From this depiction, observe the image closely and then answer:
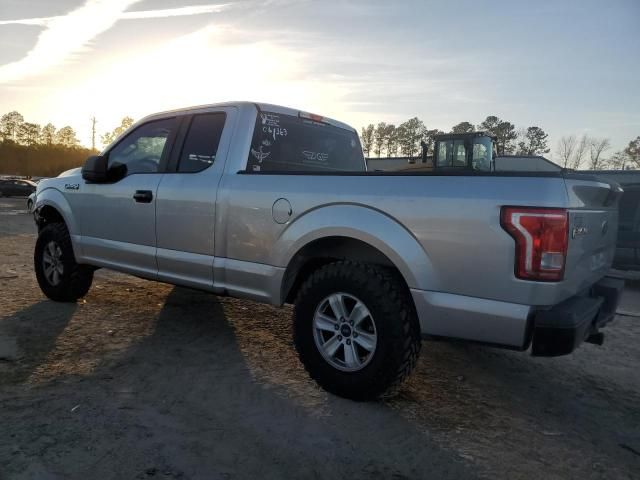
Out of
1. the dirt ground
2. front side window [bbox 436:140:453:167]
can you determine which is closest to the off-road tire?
the dirt ground

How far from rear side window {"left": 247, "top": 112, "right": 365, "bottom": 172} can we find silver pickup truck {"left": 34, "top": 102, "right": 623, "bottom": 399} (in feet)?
0.05

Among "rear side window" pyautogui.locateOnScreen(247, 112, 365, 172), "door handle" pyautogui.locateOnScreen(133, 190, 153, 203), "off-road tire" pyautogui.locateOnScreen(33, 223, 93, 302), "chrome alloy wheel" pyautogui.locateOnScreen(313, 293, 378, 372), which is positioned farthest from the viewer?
"off-road tire" pyautogui.locateOnScreen(33, 223, 93, 302)

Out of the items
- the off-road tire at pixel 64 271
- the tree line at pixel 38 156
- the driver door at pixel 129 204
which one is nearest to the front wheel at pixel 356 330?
the driver door at pixel 129 204

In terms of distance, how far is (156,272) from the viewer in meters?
4.04

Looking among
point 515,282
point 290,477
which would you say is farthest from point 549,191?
point 290,477

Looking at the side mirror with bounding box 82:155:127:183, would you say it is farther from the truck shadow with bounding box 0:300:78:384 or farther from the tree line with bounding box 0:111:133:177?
the tree line with bounding box 0:111:133:177

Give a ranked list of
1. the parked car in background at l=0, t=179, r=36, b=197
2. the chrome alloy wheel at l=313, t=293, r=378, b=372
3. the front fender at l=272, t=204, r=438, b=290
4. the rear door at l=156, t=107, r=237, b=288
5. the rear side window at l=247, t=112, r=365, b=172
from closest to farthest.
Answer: the front fender at l=272, t=204, r=438, b=290 → the chrome alloy wheel at l=313, t=293, r=378, b=372 → the rear door at l=156, t=107, r=237, b=288 → the rear side window at l=247, t=112, r=365, b=172 → the parked car in background at l=0, t=179, r=36, b=197

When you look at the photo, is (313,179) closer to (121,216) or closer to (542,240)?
(542,240)

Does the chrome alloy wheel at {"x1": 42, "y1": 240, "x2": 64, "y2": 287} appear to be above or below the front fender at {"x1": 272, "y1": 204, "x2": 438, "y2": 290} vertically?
below

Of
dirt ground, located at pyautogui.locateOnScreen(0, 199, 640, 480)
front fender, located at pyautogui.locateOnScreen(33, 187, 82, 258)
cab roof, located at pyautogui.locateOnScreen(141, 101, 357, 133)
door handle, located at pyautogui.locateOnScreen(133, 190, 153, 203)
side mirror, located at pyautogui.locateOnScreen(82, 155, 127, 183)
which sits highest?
cab roof, located at pyautogui.locateOnScreen(141, 101, 357, 133)

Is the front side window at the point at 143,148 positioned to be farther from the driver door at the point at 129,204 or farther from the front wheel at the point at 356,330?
the front wheel at the point at 356,330

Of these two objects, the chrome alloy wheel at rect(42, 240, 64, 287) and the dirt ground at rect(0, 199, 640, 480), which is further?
the chrome alloy wheel at rect(42, 240, 64, 287)

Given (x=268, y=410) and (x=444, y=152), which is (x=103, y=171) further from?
(x=444, y=152)

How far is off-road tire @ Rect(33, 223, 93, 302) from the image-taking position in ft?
15.9
